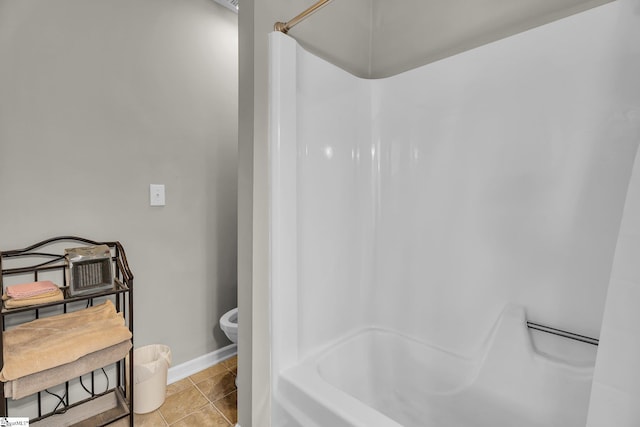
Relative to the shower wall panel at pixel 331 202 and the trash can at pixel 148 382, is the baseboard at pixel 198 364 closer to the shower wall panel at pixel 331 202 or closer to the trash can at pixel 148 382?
the trash can at pixel 148 382

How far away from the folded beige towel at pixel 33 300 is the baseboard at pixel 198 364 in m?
0.93

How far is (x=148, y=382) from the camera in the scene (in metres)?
1.63

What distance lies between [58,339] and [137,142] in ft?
3.44

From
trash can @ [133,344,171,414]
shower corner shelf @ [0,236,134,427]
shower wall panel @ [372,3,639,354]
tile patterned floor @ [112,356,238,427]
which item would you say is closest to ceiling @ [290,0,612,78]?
shower wall panel @ [372,3,639,354]

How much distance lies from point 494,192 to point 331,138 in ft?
2.52

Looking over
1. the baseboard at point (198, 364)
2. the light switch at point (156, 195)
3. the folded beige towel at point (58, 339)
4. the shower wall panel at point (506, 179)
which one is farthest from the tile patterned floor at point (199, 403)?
the light switch at point (156, 195)

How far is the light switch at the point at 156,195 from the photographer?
178cm

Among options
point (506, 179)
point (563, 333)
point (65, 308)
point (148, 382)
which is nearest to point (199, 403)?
point (148, 382)

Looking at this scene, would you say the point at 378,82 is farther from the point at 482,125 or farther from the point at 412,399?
the point at 412,399

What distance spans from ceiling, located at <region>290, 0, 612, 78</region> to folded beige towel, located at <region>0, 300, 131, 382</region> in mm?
1556

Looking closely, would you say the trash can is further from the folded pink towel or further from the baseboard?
the folded pink towel

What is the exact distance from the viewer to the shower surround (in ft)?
3.61

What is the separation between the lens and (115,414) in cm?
146

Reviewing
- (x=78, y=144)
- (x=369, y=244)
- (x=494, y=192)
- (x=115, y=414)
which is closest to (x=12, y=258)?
(x=78, y=144)
